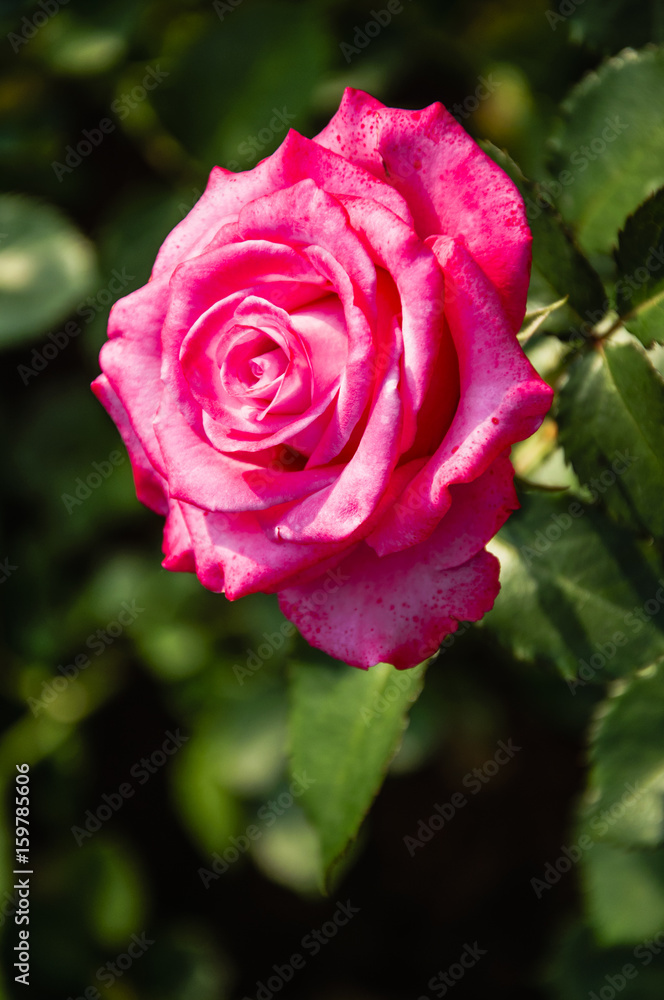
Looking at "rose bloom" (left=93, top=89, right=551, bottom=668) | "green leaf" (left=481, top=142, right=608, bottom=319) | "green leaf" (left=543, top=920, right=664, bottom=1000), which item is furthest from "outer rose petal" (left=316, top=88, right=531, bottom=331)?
"green leaf" (left=543, top=920, right=664, bottom=1000)

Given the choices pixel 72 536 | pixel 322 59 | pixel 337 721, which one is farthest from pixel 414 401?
pixel 72 536

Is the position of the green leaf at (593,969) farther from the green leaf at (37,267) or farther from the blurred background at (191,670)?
the green leaf at (37,267)

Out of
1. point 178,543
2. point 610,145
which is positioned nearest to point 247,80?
point 610,145

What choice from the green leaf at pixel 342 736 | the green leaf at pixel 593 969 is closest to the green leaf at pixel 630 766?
the green leaf at pixel 342 736

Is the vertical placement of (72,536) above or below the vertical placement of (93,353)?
below

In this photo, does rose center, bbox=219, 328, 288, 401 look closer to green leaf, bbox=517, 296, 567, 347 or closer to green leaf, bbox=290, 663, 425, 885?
green leaf, bbox=517, 296, 567, 347

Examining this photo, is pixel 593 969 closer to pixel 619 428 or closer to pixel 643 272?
pixel 619 428

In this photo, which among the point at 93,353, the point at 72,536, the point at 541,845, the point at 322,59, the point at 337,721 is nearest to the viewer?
the point at 337,721

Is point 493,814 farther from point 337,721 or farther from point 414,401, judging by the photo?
point 414,401

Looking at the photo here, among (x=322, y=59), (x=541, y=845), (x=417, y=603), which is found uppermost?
(x=322, y=59)
